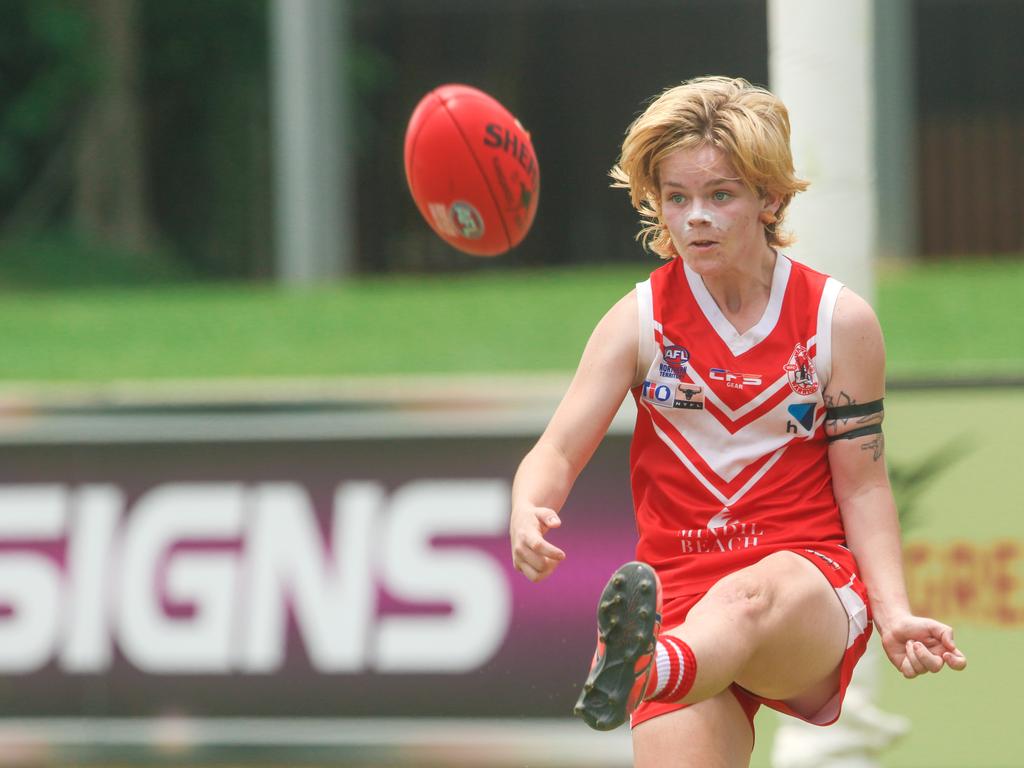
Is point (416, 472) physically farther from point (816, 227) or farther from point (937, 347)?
point (937, 347)

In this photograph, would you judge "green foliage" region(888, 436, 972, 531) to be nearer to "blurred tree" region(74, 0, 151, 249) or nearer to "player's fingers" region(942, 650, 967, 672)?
"player's fingers" region(942, 650, 967, 672)

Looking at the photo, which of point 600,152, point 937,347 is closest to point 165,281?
point 600,152

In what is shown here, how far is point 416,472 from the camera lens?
21.4 feet

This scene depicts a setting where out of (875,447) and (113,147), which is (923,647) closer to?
(875,447)

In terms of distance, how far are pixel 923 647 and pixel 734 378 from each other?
2.18 feet

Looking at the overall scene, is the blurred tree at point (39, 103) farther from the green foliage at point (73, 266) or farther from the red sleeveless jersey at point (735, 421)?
the red sleeveless jersey at point (735, 421)

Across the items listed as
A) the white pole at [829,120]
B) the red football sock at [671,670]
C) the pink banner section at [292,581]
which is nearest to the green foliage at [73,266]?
the pink banner section at [292,581]

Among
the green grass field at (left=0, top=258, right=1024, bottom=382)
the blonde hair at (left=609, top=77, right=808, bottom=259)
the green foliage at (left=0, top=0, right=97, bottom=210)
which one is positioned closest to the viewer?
the blonde hair at (left=609, top=77, right=808, bottom=259)

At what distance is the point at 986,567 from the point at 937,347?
381 cm

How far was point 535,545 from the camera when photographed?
338 centimetres

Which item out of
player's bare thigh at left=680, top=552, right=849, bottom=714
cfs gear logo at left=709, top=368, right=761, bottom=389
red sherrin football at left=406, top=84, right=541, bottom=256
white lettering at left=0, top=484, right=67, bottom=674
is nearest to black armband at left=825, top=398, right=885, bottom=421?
cfs gear logo at left=709, top=368, right=761, bottom=389

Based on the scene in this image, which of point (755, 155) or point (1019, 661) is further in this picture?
point (1019, 661)

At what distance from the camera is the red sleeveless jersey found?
11.9 ft

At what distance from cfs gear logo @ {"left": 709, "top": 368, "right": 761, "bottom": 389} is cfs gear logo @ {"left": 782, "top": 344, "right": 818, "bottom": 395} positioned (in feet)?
0.22
